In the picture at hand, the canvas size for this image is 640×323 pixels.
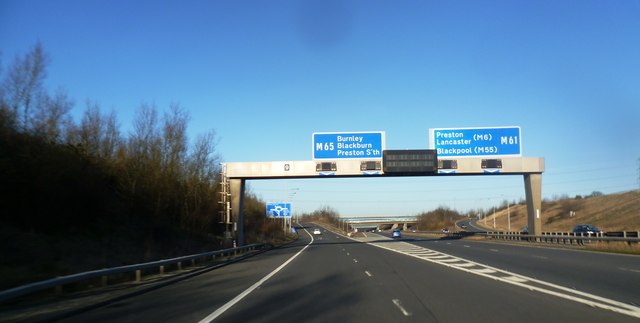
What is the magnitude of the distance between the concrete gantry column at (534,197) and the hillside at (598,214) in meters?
29.6

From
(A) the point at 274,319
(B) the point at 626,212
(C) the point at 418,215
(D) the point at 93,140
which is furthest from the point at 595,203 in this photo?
(A) the point at 274,319

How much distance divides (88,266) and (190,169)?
2033cm

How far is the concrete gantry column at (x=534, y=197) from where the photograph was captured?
4403 centimetres

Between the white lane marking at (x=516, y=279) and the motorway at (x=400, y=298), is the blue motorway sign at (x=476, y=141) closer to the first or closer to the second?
the motorway at (x=400, y=298)

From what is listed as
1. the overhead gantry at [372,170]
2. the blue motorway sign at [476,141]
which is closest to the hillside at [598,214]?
the overhead gantry at [372,170]

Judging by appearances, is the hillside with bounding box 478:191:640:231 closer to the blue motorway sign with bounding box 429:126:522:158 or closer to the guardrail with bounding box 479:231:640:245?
the guardrail with bounding box 479:231:640:245

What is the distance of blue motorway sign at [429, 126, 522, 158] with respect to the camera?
39.0 meters

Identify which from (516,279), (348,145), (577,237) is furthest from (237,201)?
(516,279)

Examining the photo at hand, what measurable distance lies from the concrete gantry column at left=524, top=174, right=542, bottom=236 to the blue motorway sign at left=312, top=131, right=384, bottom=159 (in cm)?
1384

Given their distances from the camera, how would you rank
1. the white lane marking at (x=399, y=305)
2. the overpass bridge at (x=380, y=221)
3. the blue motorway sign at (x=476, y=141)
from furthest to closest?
the overpass bridge at (x=380, y=221) < the blue motorway sign at (x=476, y=141) < the white lane marking at (x=399, y=305)

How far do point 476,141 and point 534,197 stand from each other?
31.7ft

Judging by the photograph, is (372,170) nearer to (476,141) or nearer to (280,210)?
(476,141)

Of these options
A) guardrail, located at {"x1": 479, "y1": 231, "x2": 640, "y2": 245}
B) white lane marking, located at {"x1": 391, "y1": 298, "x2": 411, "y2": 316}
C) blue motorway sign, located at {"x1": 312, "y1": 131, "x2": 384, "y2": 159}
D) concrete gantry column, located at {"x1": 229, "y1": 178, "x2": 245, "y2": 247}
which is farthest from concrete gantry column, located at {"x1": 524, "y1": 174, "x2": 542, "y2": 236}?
white lane marking, located at {"x1": 391, "y1": 298, "x2": 411, "y2": 316}

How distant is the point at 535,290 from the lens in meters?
14.2
